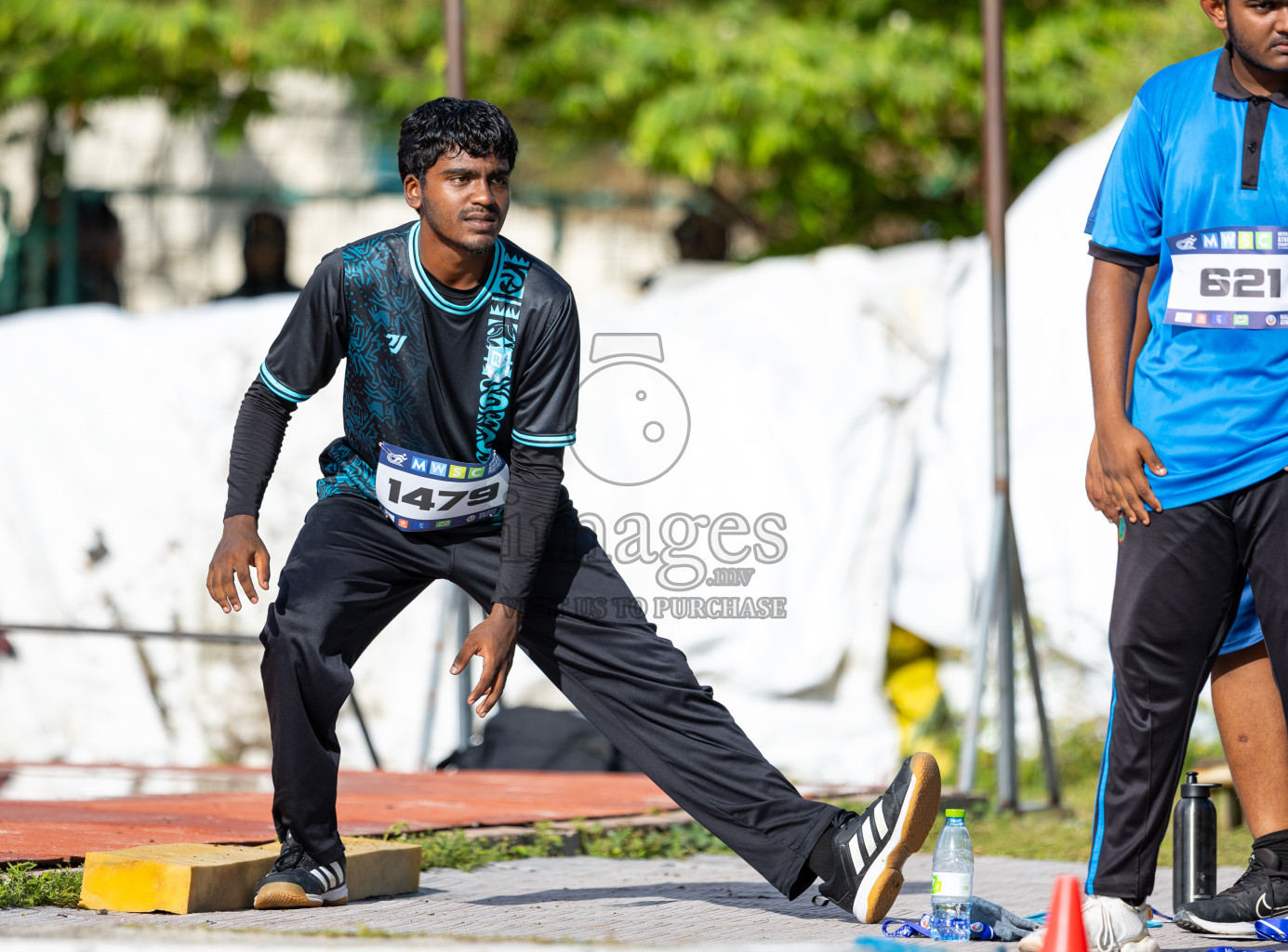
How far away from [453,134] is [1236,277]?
1770mm

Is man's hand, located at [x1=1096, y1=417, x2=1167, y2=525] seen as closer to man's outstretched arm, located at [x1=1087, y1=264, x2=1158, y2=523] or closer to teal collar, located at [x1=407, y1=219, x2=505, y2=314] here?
man's outstretched arm, located at [x1=1087, y1=264, x2=1158, y2=523]

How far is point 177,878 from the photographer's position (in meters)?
3.73

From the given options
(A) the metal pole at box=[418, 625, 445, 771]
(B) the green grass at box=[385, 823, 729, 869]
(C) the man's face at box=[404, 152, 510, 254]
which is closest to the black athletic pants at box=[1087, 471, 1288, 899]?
(C) the man's face at box=[404, 152, 510, 254]

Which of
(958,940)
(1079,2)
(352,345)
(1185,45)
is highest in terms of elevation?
(1079,2)

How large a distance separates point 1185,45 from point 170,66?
24.4 feet

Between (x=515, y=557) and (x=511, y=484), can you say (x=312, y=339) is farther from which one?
(x=515, y=557)

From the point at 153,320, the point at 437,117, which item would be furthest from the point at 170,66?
the point at 437,117

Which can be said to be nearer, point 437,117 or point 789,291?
point 437,117

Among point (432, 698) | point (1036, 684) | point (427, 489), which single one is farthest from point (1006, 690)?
point (427, 489)

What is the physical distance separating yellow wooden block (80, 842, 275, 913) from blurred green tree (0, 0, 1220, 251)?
27.6 ft

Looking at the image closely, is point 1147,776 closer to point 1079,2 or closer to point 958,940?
point 958,940

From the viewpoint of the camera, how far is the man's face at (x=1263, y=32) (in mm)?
3219

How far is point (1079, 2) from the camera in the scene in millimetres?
12422

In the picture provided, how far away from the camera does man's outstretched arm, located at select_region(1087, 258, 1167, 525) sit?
3379mm
